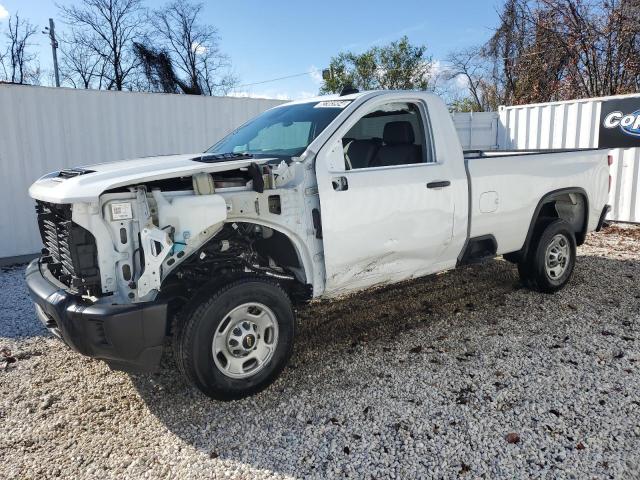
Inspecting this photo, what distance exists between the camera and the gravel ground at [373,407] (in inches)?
112

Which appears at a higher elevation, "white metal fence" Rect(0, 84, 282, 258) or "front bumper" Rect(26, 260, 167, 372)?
"white metal fence" Rect(0, 84, 282, 258)

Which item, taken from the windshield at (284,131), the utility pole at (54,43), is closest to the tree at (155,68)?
the utility pole at (54,43)

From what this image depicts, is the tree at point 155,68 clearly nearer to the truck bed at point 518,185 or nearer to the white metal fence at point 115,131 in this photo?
the white metal fence at point 115,131

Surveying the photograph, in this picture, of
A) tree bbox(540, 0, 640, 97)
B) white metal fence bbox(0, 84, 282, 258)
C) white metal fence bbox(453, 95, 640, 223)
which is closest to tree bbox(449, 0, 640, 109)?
tree bbox(540, 0, 640, 97)

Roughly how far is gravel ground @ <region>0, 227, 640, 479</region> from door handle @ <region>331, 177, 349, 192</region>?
4.64 ft

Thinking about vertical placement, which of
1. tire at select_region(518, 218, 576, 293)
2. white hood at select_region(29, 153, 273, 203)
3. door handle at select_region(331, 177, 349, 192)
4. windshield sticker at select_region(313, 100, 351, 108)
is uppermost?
windshield sticker at select_region(313, 100, 351, 108)

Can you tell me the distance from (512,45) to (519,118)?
1216 centimetres

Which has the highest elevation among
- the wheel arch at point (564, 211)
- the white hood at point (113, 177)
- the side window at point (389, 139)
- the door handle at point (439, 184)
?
the side window at point (389, 139)

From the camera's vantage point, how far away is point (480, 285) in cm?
620

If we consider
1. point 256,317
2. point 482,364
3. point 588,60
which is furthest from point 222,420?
point 588,60

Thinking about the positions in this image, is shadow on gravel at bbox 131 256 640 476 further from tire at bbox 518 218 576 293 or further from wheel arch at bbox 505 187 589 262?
wheel arch at bbox 505 187 589 262

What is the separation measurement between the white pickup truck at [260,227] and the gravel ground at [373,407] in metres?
0.41

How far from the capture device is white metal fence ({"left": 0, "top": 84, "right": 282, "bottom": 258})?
7875mm

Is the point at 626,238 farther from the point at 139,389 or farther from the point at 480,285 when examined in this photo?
the point at 139,389
